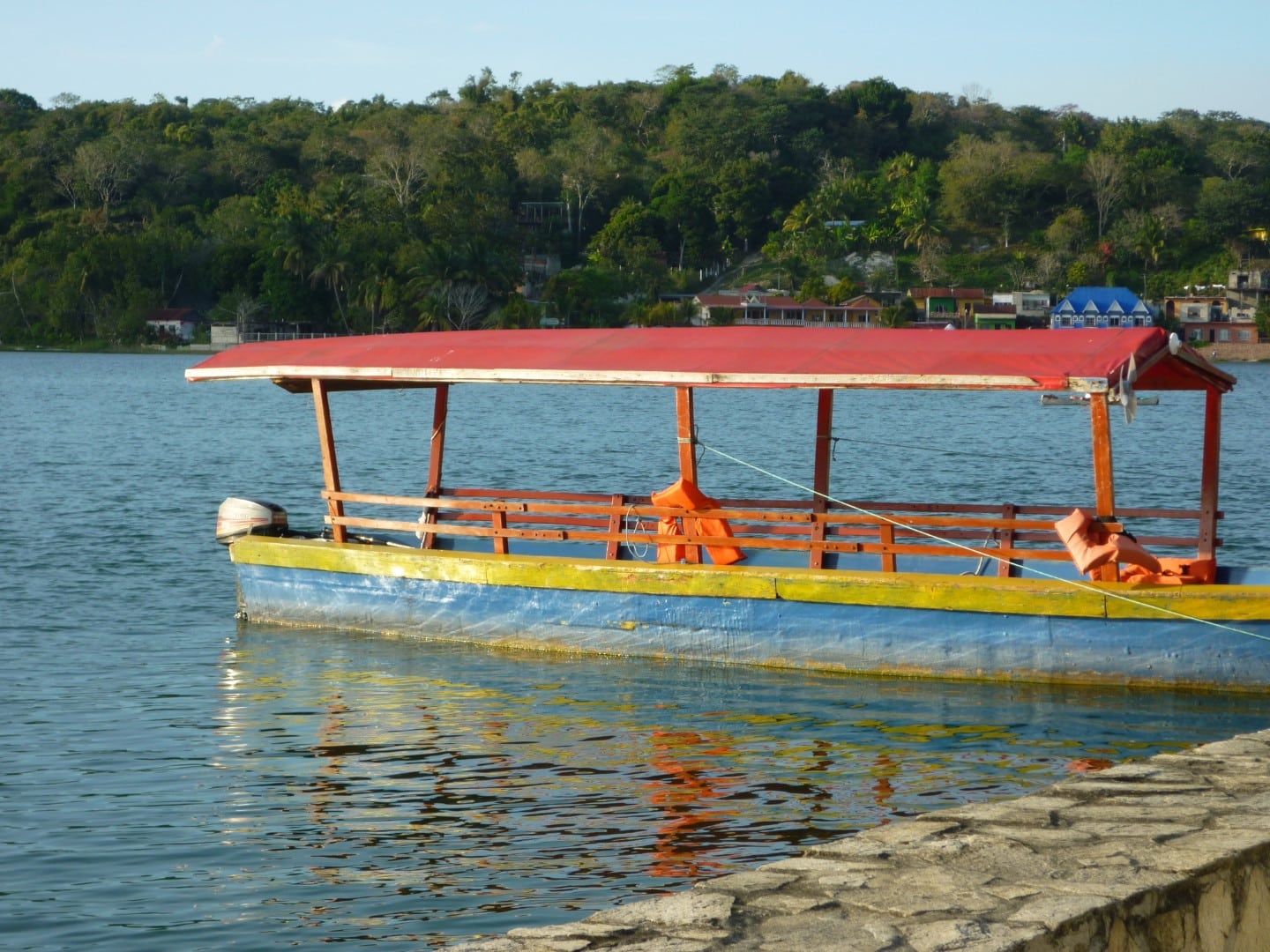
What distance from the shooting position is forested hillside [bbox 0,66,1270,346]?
330 feet

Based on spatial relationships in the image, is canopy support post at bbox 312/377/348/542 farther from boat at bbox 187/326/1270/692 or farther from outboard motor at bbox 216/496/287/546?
outboard motor at bbox 216/496/287/546

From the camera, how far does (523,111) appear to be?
150 m

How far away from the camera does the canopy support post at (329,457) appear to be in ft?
43.8

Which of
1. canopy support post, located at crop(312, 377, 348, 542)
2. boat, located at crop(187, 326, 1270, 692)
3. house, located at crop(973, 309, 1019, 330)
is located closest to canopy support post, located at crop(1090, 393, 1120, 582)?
boat, located at crop(187, 326, 1270, 692)

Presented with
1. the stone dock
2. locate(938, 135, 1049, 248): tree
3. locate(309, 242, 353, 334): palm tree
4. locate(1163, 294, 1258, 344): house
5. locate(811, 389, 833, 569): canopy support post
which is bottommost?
the stone dock

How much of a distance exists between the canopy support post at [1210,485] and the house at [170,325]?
96.1 m

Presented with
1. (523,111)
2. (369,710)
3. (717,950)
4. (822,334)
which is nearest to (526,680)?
(369,710)

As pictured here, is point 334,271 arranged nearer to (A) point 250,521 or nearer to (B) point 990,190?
(B) point 990,190

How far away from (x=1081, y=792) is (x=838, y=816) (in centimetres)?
285

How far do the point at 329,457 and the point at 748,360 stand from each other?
415cm

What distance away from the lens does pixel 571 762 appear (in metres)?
9.89

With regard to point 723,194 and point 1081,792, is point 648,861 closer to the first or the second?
point 1081,792

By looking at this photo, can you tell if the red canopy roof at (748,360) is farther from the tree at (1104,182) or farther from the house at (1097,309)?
the tree at (1104,182)

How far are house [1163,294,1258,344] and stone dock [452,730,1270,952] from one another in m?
104
